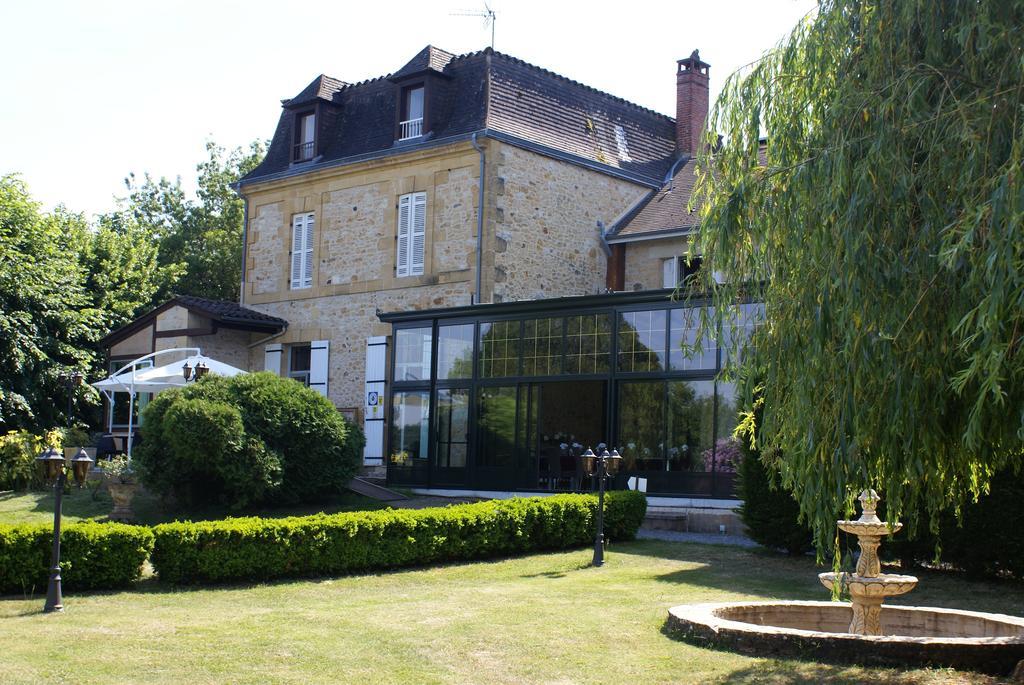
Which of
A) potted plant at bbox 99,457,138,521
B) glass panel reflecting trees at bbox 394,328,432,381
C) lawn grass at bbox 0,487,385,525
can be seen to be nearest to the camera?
potted plant at bbox 99,457,138,521

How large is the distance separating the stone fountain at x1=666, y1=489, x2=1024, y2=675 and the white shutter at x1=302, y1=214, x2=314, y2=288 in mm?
16654

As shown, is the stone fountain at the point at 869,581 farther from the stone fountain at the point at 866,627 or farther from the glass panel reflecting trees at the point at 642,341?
the glass panel reflecting trees at the point at 642,341

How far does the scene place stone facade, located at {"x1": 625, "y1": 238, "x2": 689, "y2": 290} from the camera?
21859 mm

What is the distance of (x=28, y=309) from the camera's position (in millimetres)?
25172

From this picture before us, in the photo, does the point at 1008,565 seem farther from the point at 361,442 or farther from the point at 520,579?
the point at 361,442

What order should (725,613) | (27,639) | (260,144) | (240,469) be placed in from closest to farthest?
1. (27,639)
2. (725,613)
3. (240,469)
4. (260,144)

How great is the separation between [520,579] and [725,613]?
3529 millimetres

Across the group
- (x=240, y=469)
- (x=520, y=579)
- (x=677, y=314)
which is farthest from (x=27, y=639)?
(x=677, y=314)

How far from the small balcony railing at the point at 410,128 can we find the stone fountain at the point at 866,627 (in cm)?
1565

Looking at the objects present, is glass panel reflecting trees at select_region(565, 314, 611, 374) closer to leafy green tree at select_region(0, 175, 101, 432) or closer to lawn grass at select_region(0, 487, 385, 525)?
lawn grass at select_region(0, 487, 385, 525)

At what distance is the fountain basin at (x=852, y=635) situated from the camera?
747cm

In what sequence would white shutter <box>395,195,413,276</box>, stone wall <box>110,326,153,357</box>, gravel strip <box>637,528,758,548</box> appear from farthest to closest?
stone wall <box>110,326,153,357</box> < white shutter <box>395,195,413,276</box> < gravel strip <box>637,528,758,548</box>

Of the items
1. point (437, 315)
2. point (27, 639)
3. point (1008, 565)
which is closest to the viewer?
point (27, 639)

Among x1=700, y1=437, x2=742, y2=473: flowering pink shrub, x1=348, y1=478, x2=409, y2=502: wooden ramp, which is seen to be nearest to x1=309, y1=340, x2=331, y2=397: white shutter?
x1=348, y1=478, x2=409, y2=502: wooden ramp
